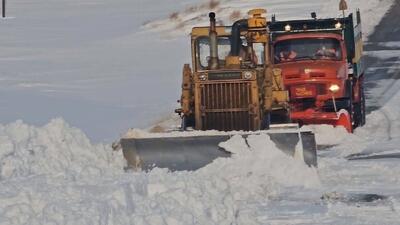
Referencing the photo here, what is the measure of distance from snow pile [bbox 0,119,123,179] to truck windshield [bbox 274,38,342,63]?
679 cm

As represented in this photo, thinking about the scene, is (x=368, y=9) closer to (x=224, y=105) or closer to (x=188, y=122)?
(x=188, y=122)

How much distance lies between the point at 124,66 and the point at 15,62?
16.6 feet

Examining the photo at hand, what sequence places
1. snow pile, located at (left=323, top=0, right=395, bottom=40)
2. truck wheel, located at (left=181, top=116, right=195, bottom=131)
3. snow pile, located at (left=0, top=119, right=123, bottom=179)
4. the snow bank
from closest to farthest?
the snow bank, snow pile, located at (left=0, top=119, right=123, bottom=179), truck wheel, located at (left=181, top=116, right=195, bottom=131), snow pile, located at (left=323, top=0, right=395, bottom=40)

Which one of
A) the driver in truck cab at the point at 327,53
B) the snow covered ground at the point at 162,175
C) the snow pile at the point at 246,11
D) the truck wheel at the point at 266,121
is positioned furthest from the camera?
the snow pile at the point at 246,11

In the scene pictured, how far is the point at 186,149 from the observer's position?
42.4 feet

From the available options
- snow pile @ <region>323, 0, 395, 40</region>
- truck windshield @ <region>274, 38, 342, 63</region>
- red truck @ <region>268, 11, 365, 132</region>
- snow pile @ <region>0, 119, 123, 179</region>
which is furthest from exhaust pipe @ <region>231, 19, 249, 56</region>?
snow pile @ <region>323, 0, 395, 40</region>

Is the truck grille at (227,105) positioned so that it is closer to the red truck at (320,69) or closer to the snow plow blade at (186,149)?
the snow plow blade at (186,149)

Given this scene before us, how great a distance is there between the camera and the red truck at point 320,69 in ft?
60.4

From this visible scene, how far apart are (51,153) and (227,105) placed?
10.4 ft

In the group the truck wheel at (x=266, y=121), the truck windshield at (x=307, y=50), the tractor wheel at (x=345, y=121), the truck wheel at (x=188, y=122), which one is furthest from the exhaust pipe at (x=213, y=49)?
the truck windshield at (x=307, y=50)

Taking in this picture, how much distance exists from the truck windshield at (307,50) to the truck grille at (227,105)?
4.79 metres

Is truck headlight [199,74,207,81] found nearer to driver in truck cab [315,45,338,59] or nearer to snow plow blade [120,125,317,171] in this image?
snow plow blade [120,125,317,171]

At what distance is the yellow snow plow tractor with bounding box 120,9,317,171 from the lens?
510 inches

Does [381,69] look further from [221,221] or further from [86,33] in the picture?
[86,33]
